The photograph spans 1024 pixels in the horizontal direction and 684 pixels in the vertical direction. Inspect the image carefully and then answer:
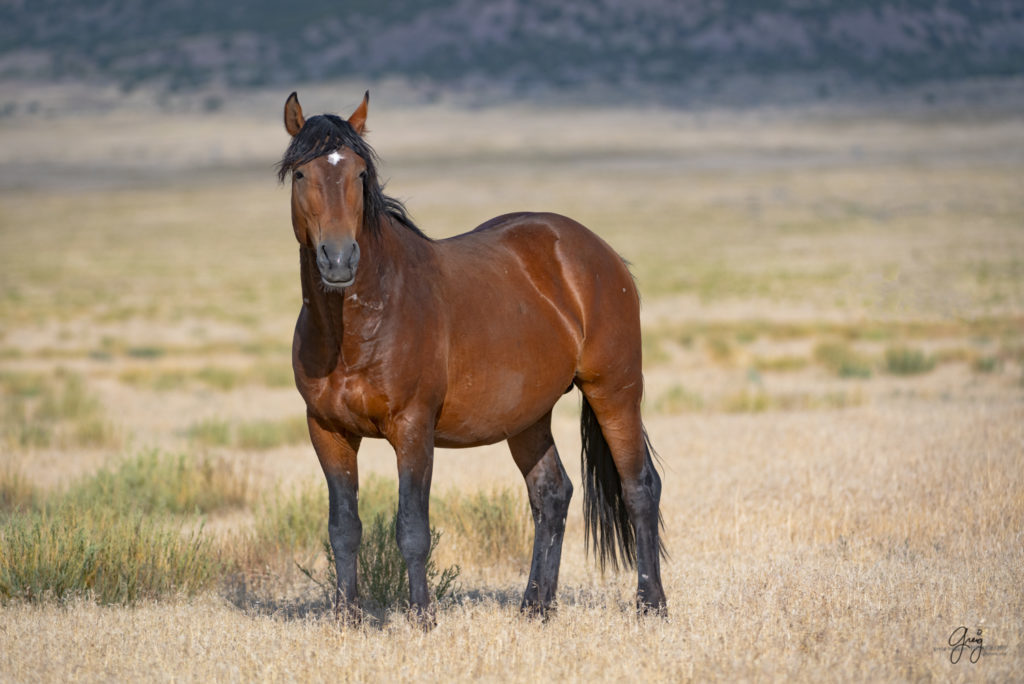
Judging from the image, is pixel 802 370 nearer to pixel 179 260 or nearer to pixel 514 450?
pixel 514 450

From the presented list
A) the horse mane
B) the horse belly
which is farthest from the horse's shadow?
the horse mane

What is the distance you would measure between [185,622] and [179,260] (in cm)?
4659

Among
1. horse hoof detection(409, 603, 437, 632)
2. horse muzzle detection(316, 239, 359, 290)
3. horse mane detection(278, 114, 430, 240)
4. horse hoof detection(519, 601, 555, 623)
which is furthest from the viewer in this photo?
horse hoof detection(519, 601, 555, 623)

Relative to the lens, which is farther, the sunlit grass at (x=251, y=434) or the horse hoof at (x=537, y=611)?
the sunlit grass at (x=251, y=434)

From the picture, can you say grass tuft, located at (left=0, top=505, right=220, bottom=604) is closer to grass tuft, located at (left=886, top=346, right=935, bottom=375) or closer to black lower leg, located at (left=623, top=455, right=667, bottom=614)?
black lower leg, located at (left=623, top=455, right=667, bottom=614)

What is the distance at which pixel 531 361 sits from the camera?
20.1ft

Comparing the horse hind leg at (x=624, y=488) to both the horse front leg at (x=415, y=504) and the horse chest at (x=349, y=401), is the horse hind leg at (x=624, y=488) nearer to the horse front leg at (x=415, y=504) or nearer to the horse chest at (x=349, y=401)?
the horse front leg at (x=415, y=504)

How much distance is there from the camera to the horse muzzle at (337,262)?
5.04 meters

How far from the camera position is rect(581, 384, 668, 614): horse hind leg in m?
6.47

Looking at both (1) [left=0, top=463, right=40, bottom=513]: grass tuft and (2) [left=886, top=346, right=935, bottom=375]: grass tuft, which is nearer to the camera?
(1) [left=0, top=463, right=40, bottom=513]: grass tuft

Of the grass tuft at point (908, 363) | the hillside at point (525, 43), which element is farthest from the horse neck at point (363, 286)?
the hillside at point (525, 43)

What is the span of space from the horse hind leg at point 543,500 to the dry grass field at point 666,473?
0.23 metres

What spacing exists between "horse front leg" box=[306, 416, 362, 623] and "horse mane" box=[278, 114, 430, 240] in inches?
41.1

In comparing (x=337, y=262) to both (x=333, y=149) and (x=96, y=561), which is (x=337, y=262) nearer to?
(x=333, y=149)
